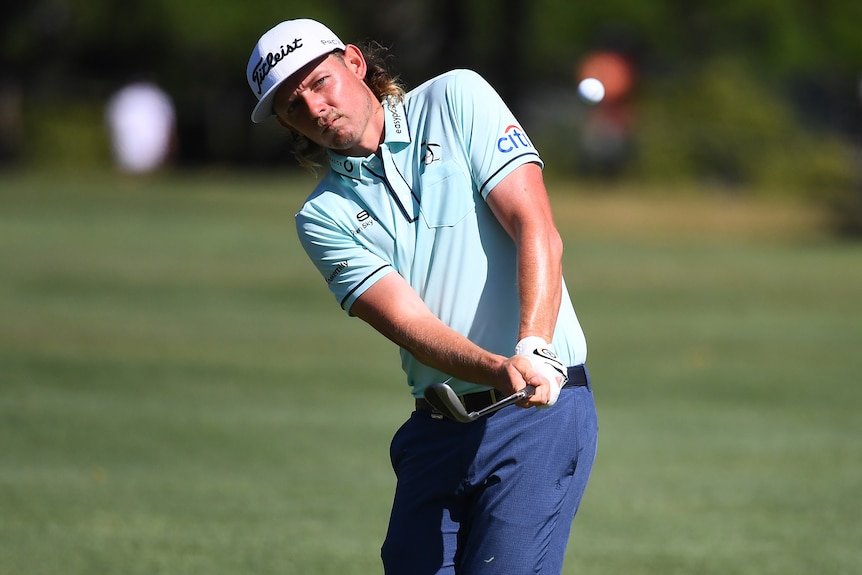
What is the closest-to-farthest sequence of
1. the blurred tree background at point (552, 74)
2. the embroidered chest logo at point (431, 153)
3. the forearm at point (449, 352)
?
the forearm at point (449, 352), the embroidered chest logo at point (431, 153), the blurred tree background at point (552, 74)

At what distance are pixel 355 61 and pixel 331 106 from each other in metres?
0.27

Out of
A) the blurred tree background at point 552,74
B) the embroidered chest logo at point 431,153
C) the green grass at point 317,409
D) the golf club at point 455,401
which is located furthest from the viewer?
the blurred tree background at point 552,74

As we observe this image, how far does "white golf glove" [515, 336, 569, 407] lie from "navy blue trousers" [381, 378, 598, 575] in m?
0.30

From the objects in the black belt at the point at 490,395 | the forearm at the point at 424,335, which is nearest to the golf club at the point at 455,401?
the forearm at the point at 424,335

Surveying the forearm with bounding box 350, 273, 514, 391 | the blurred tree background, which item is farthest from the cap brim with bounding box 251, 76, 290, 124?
the blurred tree background

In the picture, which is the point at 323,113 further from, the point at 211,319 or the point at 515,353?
the point at 211,319

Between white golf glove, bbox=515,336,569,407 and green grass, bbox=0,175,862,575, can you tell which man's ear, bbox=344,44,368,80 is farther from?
green grass, bbox=0,175,862,575

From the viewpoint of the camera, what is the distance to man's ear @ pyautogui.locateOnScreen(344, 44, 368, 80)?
162 inches

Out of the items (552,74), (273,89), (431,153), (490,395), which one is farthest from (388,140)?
(552,74)

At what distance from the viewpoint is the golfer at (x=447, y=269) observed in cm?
386

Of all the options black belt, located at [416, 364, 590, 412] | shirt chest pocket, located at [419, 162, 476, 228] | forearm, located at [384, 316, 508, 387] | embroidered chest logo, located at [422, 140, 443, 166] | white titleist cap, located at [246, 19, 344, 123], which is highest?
white titleist cap, located at [246, 19, 344, 123]

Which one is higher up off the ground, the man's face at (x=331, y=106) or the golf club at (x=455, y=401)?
the man's face at (x=331, y=106)

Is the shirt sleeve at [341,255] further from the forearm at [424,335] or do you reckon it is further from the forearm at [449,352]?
the forearm at [449,352]

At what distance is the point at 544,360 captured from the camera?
359cm
